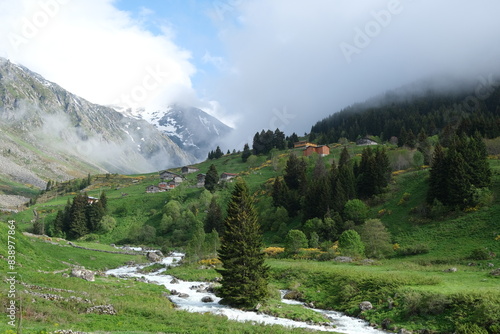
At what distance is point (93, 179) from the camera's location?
194500mm

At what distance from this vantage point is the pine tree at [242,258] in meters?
33.5

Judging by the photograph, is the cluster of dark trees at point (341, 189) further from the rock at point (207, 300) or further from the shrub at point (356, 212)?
the rock at point (207, 300)

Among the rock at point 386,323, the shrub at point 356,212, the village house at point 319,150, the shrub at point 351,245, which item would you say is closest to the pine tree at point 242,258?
the rock at point 386,323

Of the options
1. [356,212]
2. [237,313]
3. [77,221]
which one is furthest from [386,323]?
[77,221]

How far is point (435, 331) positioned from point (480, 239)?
2940 centimetres

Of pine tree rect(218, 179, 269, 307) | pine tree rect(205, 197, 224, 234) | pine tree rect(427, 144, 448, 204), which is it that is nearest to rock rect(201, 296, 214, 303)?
pine tree rect(218, 179, 269, 307)

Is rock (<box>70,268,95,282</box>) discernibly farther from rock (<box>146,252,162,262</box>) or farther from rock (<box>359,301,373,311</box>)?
rock (<box>146,252,162,262</box>)

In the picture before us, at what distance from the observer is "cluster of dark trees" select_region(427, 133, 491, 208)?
189 feet

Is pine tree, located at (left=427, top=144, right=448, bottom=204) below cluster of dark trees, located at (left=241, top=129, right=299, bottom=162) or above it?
below

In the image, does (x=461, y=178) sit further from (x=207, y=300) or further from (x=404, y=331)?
(x=207, y=300)

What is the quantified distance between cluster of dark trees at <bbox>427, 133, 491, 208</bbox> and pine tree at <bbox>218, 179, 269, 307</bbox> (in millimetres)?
41088

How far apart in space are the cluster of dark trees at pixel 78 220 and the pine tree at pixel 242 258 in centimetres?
8044

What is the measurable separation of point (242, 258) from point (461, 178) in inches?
1738

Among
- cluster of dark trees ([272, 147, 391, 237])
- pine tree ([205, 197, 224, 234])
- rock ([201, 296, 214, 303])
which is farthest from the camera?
pine tree ([205, 197, 224, 234])
